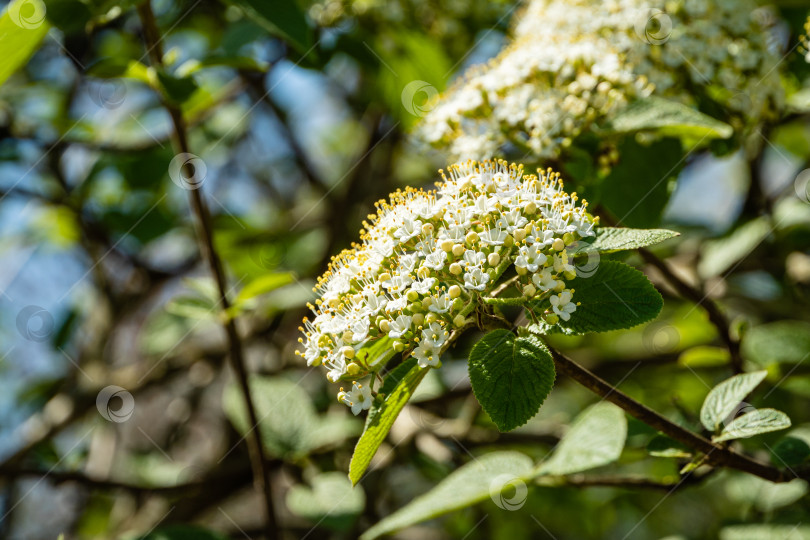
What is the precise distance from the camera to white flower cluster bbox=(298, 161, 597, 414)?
122 centimetres

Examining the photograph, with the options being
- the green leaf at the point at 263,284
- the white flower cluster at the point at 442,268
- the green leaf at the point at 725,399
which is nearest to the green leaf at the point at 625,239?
the white flower cluster at the point at 442,268

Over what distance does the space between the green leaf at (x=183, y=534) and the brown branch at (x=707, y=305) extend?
1.39m

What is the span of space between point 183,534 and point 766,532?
161cm

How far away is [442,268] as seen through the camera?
126 cm

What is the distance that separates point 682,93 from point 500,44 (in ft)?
4.21

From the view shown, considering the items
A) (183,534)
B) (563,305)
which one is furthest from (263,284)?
(563,305)

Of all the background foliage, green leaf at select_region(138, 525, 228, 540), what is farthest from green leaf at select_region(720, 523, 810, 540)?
green leaf at select_region(138, 525, 228, 540)

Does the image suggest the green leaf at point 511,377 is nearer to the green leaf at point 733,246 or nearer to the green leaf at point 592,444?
the green leaf at point 592,444

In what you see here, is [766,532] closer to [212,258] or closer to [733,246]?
[733,246]

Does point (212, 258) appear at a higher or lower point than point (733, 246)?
higher

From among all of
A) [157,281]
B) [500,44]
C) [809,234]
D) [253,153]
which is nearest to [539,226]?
[809,234]

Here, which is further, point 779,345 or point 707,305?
point 779,345

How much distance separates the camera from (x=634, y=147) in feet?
6.12

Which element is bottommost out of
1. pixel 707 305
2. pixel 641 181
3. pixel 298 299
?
pixel 298 299
